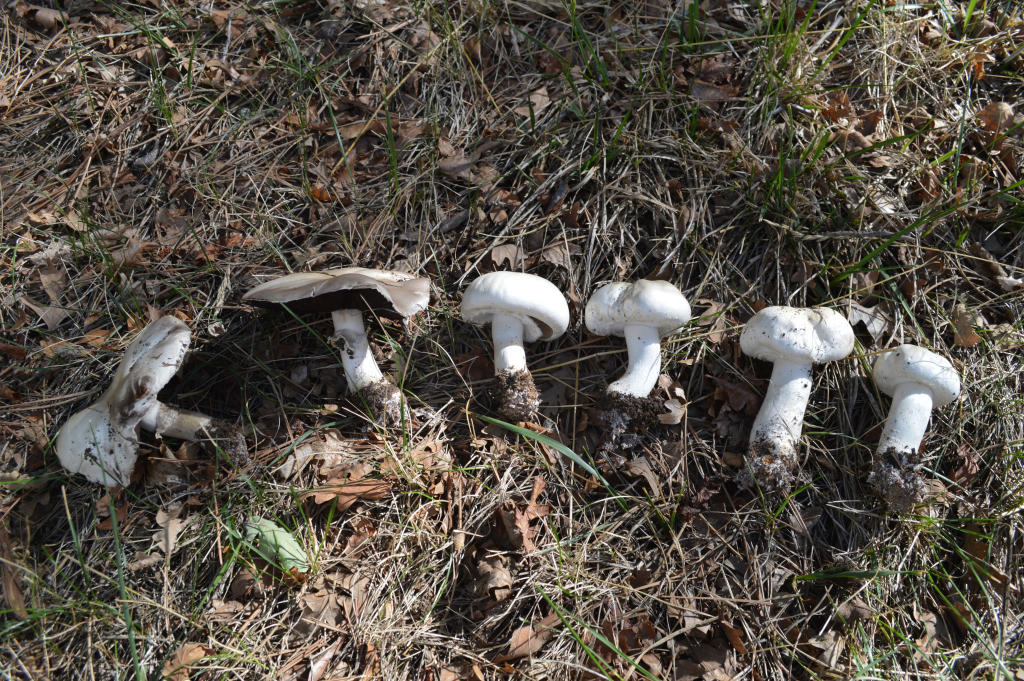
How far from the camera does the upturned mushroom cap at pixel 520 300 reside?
9.37 ft

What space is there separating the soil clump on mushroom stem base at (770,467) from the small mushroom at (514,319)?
117 centimetres

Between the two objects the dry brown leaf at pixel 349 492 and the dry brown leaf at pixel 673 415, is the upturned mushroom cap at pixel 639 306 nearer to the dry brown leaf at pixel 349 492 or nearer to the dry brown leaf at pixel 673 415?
the dry brown leaf at pixel 673 415

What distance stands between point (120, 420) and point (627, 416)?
2.58 meters

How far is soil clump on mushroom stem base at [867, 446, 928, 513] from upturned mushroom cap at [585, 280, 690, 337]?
124 centimetres

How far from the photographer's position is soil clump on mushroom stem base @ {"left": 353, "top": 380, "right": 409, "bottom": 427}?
116 inches

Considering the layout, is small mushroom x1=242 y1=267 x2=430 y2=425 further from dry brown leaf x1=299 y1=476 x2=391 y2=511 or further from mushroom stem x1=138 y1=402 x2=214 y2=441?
mushroom stem x1=138 y1=402 x2=214 y2=441

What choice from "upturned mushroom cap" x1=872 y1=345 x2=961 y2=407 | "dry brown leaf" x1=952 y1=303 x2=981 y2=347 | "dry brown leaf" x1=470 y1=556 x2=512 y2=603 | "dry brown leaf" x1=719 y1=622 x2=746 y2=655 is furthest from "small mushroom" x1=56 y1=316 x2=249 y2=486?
"dry brown leaf" x1=952 y1=303 x2=981 y2=347

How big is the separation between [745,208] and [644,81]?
3.24 feet

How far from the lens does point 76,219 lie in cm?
341

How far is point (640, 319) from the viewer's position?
9.58ft

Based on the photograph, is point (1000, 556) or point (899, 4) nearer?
point (1000, 556)

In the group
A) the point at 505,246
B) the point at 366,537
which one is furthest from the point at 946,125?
the point at 366,537

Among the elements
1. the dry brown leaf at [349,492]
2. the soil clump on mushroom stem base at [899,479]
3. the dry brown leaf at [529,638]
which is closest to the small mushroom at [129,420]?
the dry brown leaf at [349,492]

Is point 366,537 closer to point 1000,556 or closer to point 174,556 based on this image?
point 174,556
